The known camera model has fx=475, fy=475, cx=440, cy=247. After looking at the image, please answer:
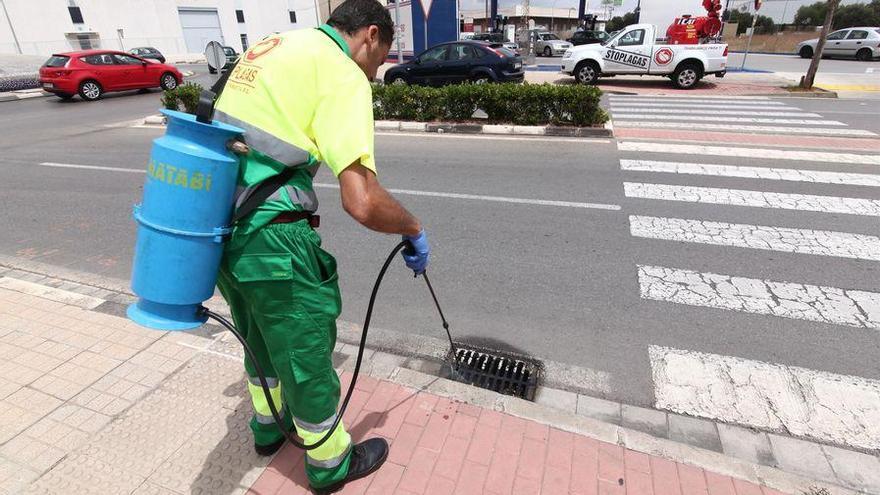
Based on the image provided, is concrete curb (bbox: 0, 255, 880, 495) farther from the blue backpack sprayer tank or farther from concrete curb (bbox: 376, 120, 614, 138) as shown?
concrete curb (bbox: 376, 120, 614, 138)

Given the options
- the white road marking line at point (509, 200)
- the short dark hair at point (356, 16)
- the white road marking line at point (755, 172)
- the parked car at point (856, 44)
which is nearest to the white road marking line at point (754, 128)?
the white road marking line at point (755, 172)

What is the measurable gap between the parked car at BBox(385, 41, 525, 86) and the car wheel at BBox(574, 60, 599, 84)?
297 cm

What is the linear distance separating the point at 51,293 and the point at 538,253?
4.39m

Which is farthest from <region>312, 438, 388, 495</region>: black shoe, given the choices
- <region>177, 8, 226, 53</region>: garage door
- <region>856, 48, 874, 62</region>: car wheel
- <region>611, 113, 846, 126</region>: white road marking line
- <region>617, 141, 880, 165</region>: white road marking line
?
<region>177, 8, 226, 53</region>: garage door

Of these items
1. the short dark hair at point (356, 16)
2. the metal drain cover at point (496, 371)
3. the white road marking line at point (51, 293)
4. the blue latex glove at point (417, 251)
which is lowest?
the metal drain cover at point (496, 371)

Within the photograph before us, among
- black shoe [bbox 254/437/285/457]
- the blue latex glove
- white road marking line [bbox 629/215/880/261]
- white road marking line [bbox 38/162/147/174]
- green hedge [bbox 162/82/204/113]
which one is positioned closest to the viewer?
the blue latex glove

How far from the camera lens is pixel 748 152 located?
785cm

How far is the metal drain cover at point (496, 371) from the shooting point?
3098 millimetres

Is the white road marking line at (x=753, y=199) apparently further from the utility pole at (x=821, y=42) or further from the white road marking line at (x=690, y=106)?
the utility pole at (x=821, y=42)

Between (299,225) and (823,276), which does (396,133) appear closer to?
(823,276)

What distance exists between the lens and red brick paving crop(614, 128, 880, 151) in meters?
8.25

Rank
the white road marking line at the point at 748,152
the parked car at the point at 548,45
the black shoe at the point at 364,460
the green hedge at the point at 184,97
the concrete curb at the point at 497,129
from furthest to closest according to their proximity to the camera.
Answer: the parked car at the point at 548,45 < the green hedge at the point at 184,97 < the concrete curb at the point at 497,129 < the white road marking line at the point at 748,152 < the black shoe at the point at 364,460

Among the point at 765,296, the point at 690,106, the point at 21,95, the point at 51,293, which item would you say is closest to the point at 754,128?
the point at 690,106

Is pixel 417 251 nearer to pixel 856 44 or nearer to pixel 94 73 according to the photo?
pixel 94 73
